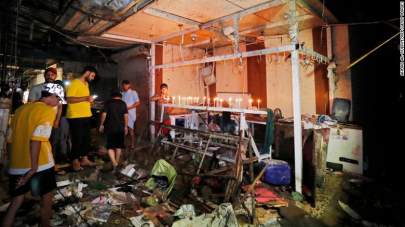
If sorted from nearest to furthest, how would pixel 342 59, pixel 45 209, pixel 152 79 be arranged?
pixel 45 209 → pixel 342 59 → pixel 152 79

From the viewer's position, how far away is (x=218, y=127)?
8102mm

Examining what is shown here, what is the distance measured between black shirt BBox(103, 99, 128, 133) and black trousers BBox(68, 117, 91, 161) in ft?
1.85

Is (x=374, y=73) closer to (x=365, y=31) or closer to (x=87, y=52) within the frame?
(x=365, y=31)

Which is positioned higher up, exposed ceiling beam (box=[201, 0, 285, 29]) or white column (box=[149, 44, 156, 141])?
exposed ceiling beam (box=[201, 0, 285, 29])

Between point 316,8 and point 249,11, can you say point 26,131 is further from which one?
point 316,8

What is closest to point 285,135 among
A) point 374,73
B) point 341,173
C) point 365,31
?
point 341,173

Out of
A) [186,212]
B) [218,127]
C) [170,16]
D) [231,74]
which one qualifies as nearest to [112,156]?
[186,212]

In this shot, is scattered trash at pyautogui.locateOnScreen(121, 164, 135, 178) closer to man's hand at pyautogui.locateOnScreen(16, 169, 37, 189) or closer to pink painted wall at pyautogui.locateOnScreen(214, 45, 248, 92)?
man's hand at pyautogui.locateOnScreen(16, 169, 37, 189)

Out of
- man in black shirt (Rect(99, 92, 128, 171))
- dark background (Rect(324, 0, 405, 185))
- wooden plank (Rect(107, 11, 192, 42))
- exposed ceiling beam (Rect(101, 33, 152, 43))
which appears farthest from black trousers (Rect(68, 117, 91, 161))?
dark background (Rect(324, 0, 405, 185))

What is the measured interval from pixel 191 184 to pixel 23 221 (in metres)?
3.31

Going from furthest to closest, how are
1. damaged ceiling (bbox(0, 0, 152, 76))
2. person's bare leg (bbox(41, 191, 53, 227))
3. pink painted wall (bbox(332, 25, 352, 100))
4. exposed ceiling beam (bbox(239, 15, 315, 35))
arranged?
pink painted wall (bbox(332, 25, 352, 100)) < exposed ceiling beam (bbox(239, 15, 315, 35)) < damaged ceiling (bbox(0, 0, 152, 76)) < person's bare leg (bbox(41, 191, 53, 227))

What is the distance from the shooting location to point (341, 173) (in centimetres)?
Result: 675

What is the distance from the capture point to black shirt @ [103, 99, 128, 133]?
649cm

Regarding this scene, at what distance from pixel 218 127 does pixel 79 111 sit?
4.54 m
